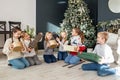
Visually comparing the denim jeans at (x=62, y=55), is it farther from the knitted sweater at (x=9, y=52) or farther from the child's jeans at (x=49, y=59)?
the knitted sweater at (x=9, y=52)

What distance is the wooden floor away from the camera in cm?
343

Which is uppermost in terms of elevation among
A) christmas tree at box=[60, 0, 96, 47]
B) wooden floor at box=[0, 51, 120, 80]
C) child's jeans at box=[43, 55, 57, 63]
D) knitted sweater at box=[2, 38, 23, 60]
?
christmas tree at box=[60, 0, 96, 47]

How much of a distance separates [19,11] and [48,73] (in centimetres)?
335

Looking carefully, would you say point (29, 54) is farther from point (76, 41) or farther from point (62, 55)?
point (76, 41)

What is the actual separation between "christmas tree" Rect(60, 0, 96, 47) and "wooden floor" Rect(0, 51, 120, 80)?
88.4 inches

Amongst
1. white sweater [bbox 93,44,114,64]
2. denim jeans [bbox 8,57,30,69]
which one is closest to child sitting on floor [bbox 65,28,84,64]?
white sweater [bbox 93,44,114,64]

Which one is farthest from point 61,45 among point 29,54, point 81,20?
point 81,20

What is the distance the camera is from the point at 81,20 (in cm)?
634

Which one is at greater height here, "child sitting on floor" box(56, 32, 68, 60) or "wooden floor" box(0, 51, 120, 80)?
"child sitting on floor" box(56, 32, 68, 60)

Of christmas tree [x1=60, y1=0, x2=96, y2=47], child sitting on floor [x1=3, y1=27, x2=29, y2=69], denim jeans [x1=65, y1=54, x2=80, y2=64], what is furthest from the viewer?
christmas tree [x1=60, y1=0, x2=96, y2=47]

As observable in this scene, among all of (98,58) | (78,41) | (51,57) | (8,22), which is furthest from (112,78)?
(8,22)

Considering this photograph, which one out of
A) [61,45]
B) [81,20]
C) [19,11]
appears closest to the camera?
[61,45]

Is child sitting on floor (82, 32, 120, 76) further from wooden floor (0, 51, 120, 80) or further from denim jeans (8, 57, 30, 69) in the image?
denim jeans (8, 57, 30, 69)

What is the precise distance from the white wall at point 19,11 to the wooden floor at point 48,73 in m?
2.42
